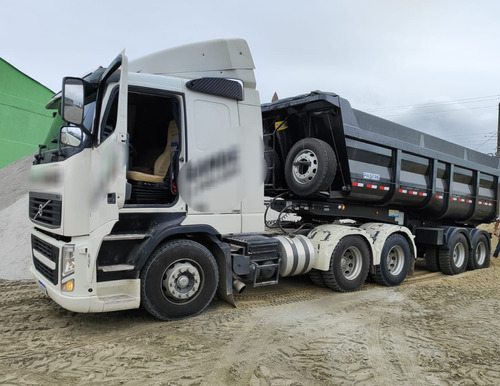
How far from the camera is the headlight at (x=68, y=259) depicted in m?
3.84

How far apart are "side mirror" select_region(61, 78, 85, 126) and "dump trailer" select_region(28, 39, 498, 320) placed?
1 centimetres

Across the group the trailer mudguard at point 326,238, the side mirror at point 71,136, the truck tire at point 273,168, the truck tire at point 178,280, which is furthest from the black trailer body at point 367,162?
the side mirror at point 71,136

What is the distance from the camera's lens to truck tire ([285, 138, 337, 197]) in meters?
5.99

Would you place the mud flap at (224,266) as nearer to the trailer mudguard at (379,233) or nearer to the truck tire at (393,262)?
the trailer mudguard at (379,233)

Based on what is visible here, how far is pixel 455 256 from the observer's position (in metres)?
8.70

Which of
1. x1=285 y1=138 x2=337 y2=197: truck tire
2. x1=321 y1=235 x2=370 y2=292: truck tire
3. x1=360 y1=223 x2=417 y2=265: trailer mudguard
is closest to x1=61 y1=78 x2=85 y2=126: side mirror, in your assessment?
x1=285 y1=138 x2=337 y2=197: truck tire

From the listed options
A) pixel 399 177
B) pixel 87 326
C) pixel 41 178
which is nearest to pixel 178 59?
pixel 41 178

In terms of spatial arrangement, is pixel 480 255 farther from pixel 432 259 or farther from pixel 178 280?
pixel 178 280

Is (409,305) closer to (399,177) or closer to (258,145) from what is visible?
(399,177)

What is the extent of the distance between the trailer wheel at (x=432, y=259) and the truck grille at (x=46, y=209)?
7639mm

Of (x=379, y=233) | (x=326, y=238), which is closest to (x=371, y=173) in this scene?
(x=379, y=233)

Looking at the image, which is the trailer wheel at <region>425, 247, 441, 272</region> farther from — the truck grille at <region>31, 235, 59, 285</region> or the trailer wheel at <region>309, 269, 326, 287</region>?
the truck grille at <region>31, 235, 59, 285</region>

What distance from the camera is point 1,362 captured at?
11.0ft

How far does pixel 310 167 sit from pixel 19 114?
62.3 ft
